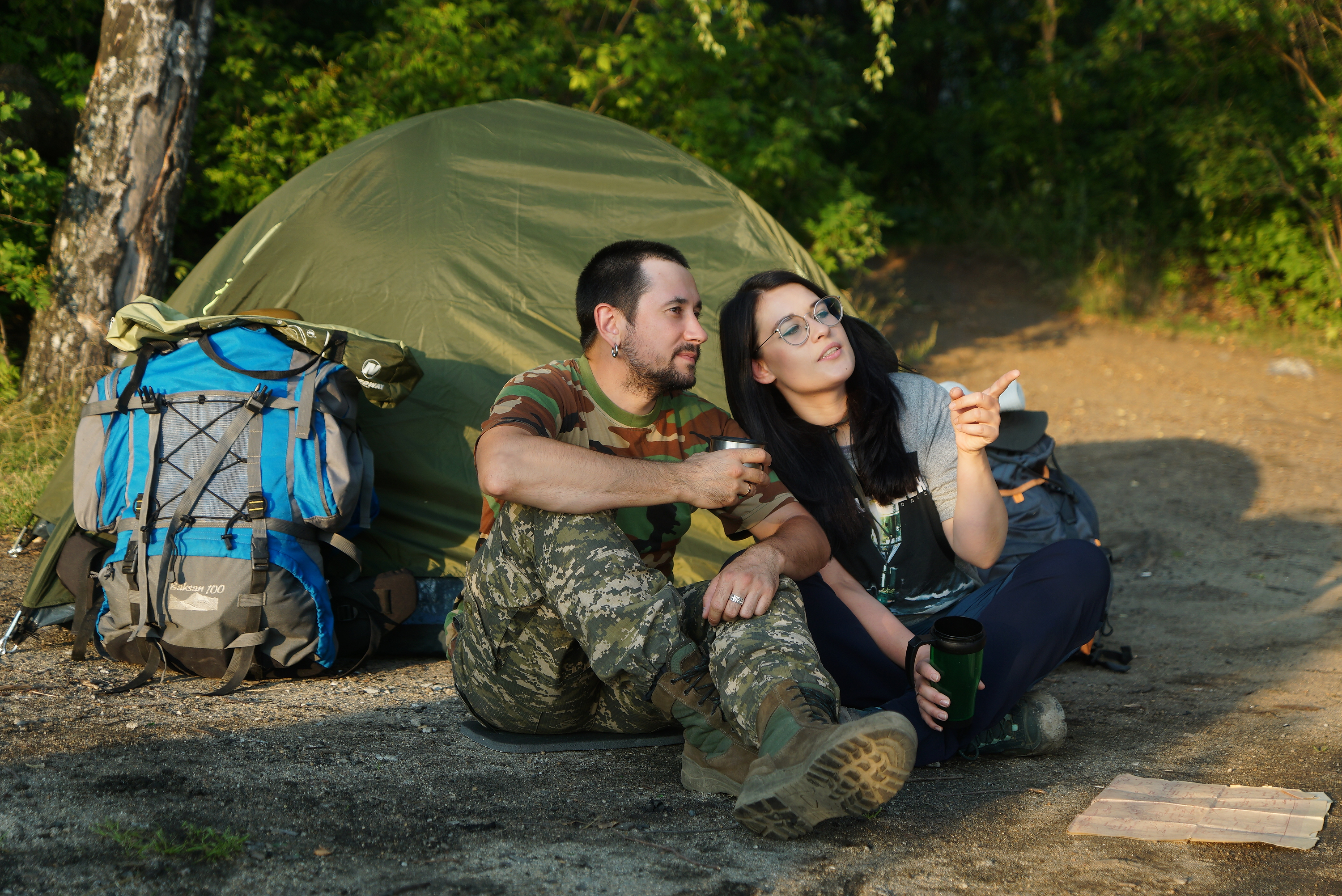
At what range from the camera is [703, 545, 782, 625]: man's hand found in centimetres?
215

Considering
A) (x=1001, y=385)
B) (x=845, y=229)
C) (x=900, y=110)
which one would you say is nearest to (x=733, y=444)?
(x=1001, y=385)

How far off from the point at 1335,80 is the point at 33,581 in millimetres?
10236

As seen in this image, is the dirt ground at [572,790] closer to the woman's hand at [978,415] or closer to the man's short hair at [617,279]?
the woman's hand at [978,415]

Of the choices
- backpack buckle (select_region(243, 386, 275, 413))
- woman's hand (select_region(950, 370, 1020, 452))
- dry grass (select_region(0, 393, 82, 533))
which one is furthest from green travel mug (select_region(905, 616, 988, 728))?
dry grass (select_region(0, 393, 82, 533))

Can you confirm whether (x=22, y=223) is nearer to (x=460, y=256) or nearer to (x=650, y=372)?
(x=460, y=256)

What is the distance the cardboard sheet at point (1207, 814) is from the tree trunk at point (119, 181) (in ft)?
15.5

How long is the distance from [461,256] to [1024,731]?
105 inches

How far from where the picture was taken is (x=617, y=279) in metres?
2.68

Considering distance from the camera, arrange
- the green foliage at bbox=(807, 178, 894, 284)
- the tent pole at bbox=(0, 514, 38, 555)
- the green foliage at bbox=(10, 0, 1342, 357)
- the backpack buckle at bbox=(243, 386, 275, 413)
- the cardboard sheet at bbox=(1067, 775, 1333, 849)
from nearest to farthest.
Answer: the cardboard sheet at bbox=(1067, 775, 1333, 849)
the backpack buckle at bbox=(243, 386, 275, 413)
the tent pole at bbox=(0, 514, 38, 555)
the green foliage at bbox=(10, 0, 1342, 357)
the green foliage at bbox=(807, 178, 894, 284)

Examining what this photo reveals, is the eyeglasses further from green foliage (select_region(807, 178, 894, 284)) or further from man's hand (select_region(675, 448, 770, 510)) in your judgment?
green foliage (select_region(807, 178, 894, 284))

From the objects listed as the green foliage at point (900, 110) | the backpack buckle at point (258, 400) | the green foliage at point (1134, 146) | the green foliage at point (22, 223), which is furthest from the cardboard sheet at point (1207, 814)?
the green foliage at point (1134, 146)

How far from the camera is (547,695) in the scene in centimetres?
246

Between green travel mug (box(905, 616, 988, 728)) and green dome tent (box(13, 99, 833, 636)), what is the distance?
4.69ft

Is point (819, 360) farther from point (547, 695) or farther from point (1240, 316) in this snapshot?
point (1240, 316)
